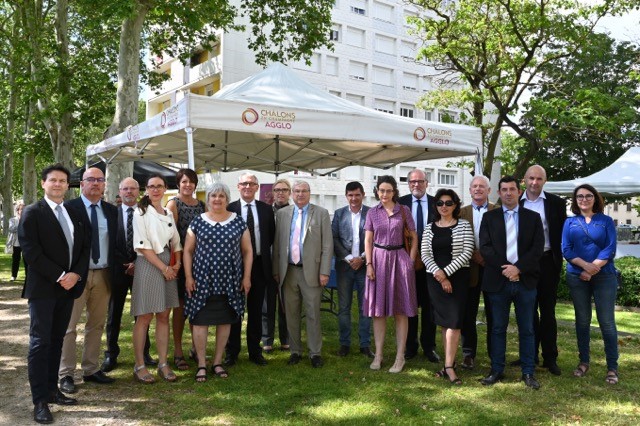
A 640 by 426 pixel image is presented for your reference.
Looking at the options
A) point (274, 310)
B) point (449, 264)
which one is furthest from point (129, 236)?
point (449, 264)

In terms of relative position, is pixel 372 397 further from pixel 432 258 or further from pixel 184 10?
pixel 184 10

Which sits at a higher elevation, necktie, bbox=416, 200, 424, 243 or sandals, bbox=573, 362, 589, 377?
necktie, bbox=416, 200, 424, 243

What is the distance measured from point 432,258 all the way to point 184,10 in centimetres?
909

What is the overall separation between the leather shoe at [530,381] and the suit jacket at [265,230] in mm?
2558

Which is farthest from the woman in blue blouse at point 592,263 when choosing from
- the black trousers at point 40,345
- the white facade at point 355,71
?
the white facade at point 355,71

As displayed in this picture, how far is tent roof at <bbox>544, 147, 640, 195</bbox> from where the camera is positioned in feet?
43.9

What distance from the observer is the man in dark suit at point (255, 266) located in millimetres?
5582

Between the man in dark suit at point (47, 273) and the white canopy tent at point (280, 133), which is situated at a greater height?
the white canopy tent at point (280, 133)

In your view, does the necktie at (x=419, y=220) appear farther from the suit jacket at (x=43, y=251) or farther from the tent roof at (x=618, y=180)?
the tent roof at (x=618, y=180)

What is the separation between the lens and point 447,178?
40.8m

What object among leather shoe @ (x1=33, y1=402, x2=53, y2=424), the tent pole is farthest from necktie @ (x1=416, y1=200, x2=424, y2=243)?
leather shoe @ (x1=33, y1=402, x2=53, y2=424)

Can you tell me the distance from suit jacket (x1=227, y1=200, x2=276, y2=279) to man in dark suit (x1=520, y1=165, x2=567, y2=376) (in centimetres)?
247

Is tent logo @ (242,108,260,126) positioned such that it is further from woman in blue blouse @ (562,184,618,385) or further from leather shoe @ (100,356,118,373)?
woman in blue blouse @ (562,184,618,385)

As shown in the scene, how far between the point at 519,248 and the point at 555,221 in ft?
2.39
